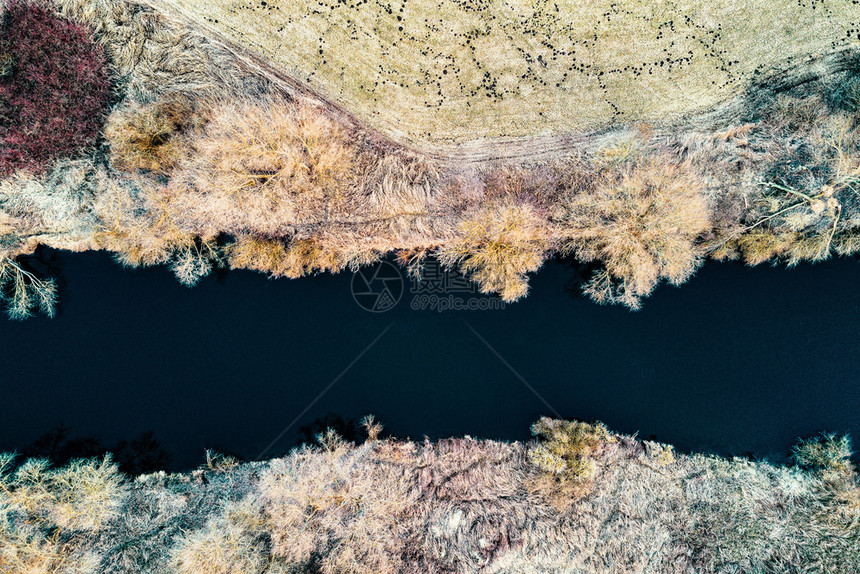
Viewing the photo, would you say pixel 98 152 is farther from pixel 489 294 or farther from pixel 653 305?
pixel 653 305

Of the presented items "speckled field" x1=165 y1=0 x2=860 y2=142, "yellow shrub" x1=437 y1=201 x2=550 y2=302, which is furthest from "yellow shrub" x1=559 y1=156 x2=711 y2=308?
"speckled field" x1=165 y1=0 x2=860 y2=142

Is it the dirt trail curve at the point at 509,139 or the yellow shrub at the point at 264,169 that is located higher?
the dirt trail curve at the point at 509,139

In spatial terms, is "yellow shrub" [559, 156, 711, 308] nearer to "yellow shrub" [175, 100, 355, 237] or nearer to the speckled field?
the speckled field

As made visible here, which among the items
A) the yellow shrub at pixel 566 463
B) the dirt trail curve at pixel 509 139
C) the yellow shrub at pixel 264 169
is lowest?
the yellow shrub at pixel 566 463

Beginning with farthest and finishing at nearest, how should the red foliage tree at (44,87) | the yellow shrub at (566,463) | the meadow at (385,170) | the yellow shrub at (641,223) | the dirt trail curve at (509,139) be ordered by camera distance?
the yellow shrub at (566,463) → the dirt trail curve at (509,139) → the yellow shrub at (641,223) → the meadow at (385,170) → the red foliage tree at (44,87)

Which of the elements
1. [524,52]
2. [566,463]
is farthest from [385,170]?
[566,463]

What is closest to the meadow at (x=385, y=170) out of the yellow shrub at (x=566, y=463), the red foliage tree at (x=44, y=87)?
the red foliage tree at (x=44, y=87)

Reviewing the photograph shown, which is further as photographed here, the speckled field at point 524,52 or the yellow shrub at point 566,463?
the yellow shrub at point 566,463

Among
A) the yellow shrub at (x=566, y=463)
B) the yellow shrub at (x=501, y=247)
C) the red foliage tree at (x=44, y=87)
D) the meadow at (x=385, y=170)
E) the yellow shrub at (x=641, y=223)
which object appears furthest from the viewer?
the yellow shrub at (x=566, y=463)

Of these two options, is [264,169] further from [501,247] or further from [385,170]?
[501,247]

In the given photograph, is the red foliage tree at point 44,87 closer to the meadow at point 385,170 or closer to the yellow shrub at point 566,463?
the meadow at point 385,170
